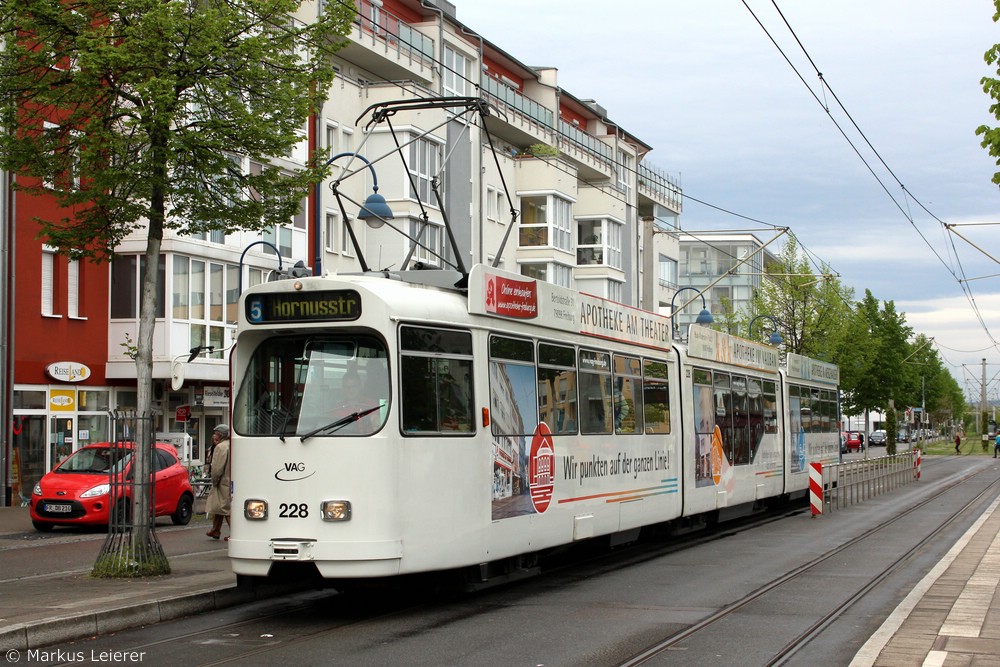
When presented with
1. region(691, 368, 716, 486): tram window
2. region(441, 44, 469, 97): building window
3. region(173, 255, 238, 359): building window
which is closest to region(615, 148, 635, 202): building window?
region(441, 44, 469, 97): building window

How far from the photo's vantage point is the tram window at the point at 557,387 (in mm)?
13633

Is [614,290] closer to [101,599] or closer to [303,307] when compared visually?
[303,307]

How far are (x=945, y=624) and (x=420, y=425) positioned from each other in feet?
15.2

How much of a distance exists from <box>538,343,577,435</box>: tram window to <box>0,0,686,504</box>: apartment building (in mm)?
1658

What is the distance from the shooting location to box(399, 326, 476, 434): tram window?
11.3 metres

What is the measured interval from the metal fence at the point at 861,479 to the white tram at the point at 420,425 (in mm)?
13500

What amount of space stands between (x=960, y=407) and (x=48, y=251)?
129 metres

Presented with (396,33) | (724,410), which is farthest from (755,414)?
(396,33)

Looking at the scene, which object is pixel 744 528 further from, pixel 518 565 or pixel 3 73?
pixel 3 73

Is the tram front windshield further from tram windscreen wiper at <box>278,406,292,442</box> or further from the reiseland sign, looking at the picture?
the reiseland sign

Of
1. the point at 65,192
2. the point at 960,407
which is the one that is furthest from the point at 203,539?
the point at 960,407

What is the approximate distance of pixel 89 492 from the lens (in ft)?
73.9

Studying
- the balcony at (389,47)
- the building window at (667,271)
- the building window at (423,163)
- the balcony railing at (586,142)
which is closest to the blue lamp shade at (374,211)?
the building window at (423,163)

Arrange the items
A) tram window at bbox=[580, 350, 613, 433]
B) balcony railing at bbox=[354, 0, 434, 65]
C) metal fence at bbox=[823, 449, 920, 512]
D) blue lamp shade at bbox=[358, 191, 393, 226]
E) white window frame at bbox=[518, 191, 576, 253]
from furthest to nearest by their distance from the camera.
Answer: white window frame at bbox=[518, 191, 576, 253], balcony railing at bbox=[354, 0, 434, 65], metal fence at bbox=[823, 449, 920, 512], blue lamp shade at bbox=[358, 191, 393, 226], tram window at bbox=[580, 350, 613, 433]
